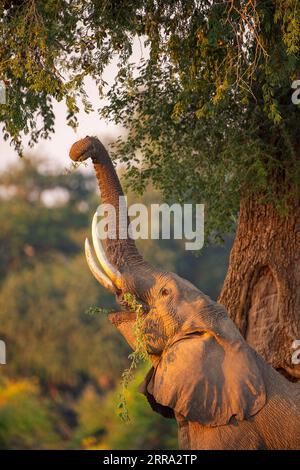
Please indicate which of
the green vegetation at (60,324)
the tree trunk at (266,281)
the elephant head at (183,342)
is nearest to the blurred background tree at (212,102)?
the tree trunk at (266,281)

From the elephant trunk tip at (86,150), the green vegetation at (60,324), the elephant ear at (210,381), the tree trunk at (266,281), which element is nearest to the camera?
the elephant ear at (210,381)

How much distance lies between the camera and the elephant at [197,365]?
418 inches

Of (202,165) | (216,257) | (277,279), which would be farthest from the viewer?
(216,257)

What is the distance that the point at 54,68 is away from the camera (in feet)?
39.3

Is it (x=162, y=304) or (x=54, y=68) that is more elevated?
(x=54, y=68)

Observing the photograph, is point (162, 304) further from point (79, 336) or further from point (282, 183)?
point (79, 336)

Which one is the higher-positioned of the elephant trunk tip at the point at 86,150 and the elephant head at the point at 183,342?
the elephant trunk tip at the point at 86,150

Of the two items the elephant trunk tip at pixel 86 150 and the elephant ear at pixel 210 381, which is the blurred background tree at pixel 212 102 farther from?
the elephant ear at pixel 210 381

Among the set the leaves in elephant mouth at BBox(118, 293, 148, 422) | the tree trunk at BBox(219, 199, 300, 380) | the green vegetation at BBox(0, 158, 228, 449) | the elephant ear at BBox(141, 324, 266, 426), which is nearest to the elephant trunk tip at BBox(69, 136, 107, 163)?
the leaves in elephant mouth at BBox(118, 293, 148, 422)

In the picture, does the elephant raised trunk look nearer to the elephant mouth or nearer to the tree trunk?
the elephant mouth

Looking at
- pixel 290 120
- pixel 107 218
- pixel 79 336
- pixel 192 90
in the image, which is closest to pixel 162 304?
pixel 107 218
